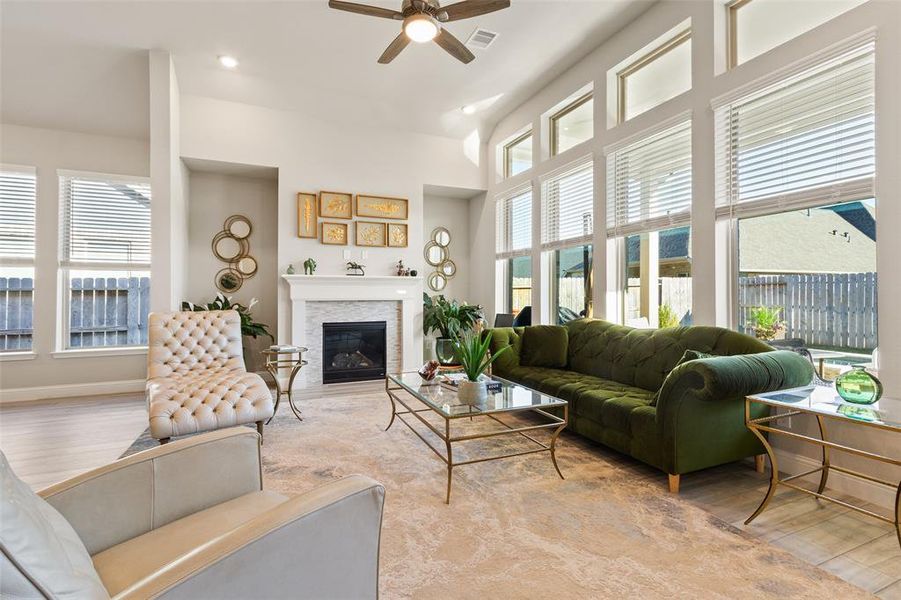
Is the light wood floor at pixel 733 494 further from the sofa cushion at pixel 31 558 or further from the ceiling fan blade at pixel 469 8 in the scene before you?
the ceiling fan blade at pixel 469 8

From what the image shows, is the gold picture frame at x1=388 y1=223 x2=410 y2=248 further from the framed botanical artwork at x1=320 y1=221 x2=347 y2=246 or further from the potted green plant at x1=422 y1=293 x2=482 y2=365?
the potted green plant at x1=422 y1=293 x2=482 y2=365

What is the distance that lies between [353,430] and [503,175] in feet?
14.1

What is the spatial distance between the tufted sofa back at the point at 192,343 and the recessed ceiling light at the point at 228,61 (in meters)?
2.63

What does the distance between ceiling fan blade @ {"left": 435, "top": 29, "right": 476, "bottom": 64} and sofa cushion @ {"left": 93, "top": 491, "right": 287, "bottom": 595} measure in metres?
3.02

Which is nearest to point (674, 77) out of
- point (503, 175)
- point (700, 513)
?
point (503, 175)

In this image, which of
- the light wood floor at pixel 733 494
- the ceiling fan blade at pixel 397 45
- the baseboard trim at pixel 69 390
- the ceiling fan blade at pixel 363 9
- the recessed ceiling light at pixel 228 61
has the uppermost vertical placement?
the recessed ceiling light at pixel 228 61

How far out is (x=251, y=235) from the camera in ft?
19.3

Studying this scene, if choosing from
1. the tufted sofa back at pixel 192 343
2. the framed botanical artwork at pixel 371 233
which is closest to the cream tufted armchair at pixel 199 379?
the tufted sofa back at pixel 192 343

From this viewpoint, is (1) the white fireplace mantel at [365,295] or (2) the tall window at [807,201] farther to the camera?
(1) the white fireplace mantel at [365,295]

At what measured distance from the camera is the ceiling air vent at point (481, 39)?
4074 millimetres

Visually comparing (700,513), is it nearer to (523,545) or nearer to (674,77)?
(523,545)

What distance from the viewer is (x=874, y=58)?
8.02ft

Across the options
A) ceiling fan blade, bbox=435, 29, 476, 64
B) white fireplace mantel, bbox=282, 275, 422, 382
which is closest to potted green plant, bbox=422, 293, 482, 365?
white fireplace mantel, bbox=282, 275, 422, 382

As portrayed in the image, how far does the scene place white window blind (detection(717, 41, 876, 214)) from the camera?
8.34 feet
